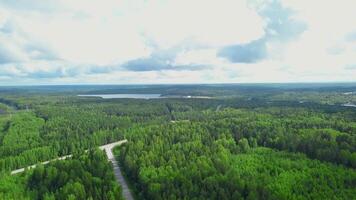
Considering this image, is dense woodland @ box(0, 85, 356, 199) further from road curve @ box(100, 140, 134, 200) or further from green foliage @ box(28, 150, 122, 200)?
road curve @ box(100, 140, 134, 200)

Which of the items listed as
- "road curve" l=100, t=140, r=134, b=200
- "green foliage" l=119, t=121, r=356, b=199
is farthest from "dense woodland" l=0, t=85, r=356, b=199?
"road curve" l=100, t=140, r=134, b=200

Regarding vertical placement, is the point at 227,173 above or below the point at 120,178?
above

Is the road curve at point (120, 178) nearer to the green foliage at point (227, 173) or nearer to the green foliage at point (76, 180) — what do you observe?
the green foliage at point (227, 173)

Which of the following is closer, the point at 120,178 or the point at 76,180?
the point at 76,180

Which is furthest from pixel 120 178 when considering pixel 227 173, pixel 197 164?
pixel 227 173

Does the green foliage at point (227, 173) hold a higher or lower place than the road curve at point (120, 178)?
higher

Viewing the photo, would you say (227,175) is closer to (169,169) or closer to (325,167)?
(169,169)

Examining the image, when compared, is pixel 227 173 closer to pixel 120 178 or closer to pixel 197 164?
pixel 197 164

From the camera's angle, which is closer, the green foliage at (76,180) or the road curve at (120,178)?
the green foliage at (76,180)

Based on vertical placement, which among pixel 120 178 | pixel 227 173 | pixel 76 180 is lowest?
pixel 120 178

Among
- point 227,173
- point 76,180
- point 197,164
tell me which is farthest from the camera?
point 197,164

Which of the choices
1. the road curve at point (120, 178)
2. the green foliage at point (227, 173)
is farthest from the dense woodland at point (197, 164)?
the road curve at point (120, 178)

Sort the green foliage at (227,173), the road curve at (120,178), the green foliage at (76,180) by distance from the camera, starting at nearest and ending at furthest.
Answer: the green foliage at (227,173), the green foliage at (76,180), the road curve at (120,178)
